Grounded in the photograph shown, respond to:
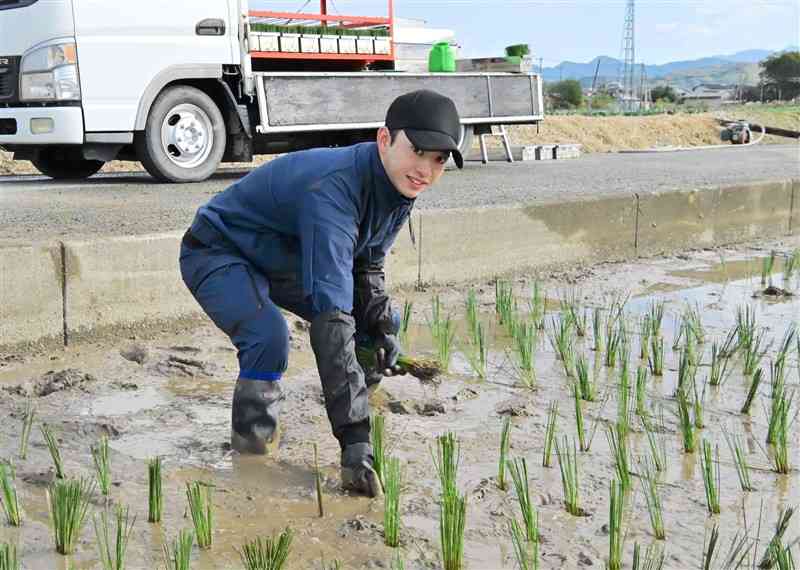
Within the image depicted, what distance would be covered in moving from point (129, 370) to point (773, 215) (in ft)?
19.5

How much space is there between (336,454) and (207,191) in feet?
14.8

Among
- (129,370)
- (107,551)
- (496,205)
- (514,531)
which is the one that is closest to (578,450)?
(514,531)

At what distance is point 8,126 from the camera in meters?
7.62

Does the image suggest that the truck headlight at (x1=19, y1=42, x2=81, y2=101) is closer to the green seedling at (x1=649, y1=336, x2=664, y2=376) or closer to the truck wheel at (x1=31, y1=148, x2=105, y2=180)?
the truck wheel at (x1=31, y1=148, x2=105, y2=180)

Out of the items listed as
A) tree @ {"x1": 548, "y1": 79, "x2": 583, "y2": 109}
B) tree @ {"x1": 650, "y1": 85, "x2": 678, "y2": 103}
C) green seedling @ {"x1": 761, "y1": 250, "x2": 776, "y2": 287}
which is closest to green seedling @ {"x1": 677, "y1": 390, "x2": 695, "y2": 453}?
green seedling @ {"x1": 761, "y1": 250, "x2": 776, "y2": 287}

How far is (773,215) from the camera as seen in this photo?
814cm

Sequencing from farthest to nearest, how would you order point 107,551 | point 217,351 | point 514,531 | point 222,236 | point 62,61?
1. point 62,61
2. point 217,351
3. point 222,236
4. point 514,531
5. point 107,551

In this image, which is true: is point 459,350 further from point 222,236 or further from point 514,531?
point 514,531

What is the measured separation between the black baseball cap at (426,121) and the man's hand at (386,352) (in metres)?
1.01

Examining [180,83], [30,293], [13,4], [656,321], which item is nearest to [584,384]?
[656,321]

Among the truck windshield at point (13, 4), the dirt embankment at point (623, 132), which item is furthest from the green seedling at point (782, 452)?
the dirt embankment at point (623, 132)

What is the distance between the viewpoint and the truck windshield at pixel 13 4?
7.30m

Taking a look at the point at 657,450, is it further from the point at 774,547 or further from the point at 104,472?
the point at 104,472

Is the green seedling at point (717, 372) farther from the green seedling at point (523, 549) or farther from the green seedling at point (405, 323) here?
the green seedling at point (523, 549)
